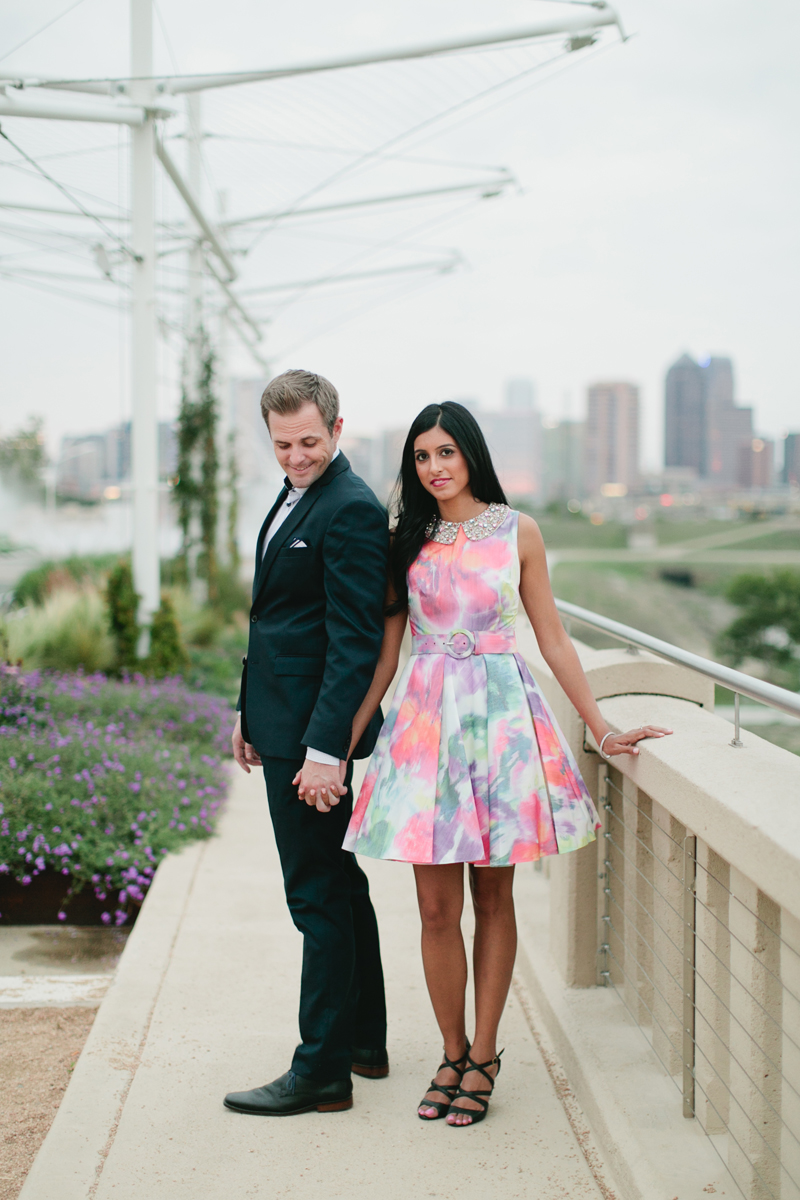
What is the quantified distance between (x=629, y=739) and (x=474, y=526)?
0.65 m

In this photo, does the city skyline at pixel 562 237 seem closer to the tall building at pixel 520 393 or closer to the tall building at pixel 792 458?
the tall building at pixel 520 393

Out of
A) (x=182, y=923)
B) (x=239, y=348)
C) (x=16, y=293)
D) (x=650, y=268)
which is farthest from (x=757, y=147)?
(x=182, y=923)

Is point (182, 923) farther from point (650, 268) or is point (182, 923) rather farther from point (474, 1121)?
point (650, 268)

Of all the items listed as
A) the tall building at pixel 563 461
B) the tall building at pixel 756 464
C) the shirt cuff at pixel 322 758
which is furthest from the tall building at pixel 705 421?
the shirt cuff at pixel 322 758

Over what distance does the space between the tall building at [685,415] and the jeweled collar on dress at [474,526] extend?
393ft

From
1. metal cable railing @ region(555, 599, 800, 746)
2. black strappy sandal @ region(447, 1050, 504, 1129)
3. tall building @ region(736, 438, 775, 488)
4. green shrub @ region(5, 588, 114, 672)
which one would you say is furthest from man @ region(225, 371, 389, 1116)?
tall building @ region(736, 438, 775, 488)

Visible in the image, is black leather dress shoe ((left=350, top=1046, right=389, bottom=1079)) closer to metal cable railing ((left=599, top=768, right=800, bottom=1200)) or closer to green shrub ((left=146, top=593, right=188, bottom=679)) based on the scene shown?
metal cable railing ((left=599, top=768, right=800, bottom=1200))

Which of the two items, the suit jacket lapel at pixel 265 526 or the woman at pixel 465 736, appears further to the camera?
the suit jacket lapel at pixel 265 526

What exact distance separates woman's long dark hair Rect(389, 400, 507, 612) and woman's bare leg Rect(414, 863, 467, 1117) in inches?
27.0

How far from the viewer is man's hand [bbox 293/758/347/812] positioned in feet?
7.48

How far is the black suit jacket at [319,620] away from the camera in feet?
7.48

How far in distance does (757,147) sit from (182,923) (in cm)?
12706

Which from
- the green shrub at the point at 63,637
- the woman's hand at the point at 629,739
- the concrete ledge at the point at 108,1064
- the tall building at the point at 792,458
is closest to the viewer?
the concrete ledge at the point at 108,1064

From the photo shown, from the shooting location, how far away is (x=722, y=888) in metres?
2.12
